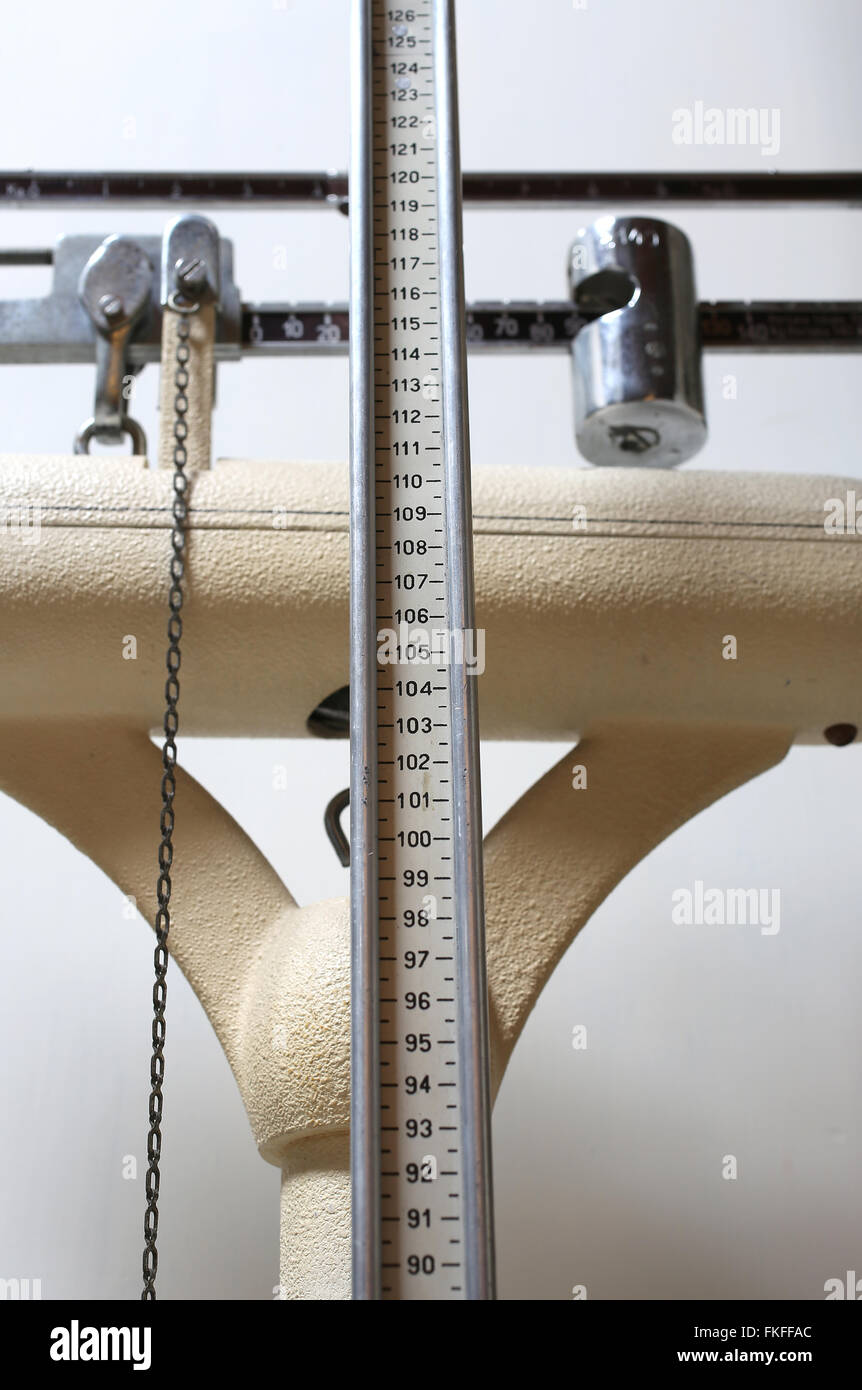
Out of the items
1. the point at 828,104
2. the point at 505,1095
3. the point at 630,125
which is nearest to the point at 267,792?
the point at 505,1095

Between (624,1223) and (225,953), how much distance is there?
502mm

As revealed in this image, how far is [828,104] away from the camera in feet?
5.34

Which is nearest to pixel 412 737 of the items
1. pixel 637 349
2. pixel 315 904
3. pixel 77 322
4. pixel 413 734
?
pixel 413 734

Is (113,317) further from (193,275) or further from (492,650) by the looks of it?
(492,650)

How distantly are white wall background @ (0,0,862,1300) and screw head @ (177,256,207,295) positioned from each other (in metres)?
0.30

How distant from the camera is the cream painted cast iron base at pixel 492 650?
2.83ft

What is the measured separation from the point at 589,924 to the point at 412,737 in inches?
29.5

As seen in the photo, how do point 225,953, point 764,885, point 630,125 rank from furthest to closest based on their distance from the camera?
point 630,125
point 764,885
point 225,953

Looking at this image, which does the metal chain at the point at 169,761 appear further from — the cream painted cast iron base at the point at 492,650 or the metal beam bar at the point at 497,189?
the metal beam bar at the point at 497,189

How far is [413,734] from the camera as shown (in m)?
0.58

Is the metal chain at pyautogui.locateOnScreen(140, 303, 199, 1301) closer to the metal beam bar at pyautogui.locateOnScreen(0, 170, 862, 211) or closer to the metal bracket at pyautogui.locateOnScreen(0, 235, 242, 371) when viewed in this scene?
the metal bracket at pyautogui.locateOnScreen(0, 235, 242, 371)

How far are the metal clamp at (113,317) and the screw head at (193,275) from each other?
0.14ft
